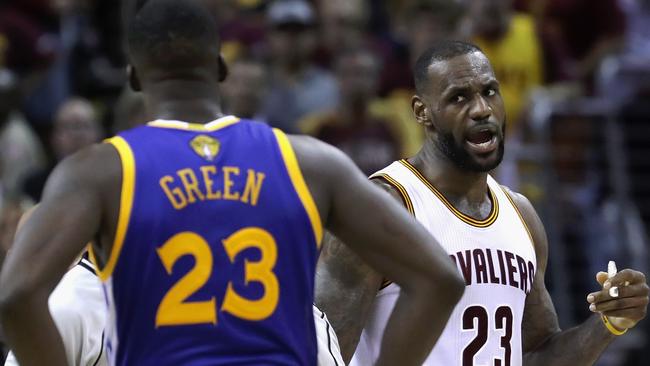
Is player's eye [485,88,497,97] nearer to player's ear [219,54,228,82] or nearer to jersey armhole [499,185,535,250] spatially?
jersey armhole [499,185,535,250]

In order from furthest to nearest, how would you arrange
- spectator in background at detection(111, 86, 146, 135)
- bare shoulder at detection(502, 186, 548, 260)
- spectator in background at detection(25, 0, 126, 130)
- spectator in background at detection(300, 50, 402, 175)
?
spectator in background at detection(25, 0, 126, 130) < spectator in background at detection(300, 50, 402, 175) < spectator in background at detection(111, 86, 146, 135) < bare shoulder at detection(502, 186, 548, 260)

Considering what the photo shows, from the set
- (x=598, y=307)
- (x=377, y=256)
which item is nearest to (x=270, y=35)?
(x=598, y=307)

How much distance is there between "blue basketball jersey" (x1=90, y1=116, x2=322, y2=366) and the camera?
346 centimetres

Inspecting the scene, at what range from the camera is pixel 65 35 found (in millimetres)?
11031

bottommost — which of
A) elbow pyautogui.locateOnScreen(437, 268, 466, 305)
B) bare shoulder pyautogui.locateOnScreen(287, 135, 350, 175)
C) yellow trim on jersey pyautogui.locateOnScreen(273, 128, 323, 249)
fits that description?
elbow pyautogui.locateOnScreen(437, 268, 466, 305)

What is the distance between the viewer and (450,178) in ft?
17.6

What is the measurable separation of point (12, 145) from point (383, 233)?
23.3 feet

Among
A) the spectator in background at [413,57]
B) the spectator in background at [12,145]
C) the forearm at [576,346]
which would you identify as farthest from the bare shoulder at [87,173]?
the spectator in background at [12,145]

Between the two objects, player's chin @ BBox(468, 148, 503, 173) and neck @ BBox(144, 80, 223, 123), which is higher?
player's chin @ BBox(468, 148, 503, 173)

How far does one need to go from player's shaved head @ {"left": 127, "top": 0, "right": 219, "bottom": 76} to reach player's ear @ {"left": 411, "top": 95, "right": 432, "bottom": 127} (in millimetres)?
1850

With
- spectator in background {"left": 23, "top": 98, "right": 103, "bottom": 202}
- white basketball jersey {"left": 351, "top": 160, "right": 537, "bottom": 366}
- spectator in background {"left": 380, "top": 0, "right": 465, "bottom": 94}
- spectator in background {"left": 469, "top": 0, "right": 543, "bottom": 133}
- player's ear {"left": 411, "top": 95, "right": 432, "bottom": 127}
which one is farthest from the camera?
spectator in background {"left": 469, "top": 0, "right": 543, "bottom": 133}

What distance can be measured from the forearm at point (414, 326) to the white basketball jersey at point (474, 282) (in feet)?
4.01

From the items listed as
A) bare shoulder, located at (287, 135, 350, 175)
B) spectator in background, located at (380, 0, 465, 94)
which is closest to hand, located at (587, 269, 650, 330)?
bare shoulder, located at (287, 135, 350, 175)

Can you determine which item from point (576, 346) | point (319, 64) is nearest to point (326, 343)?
point (576, 346)
